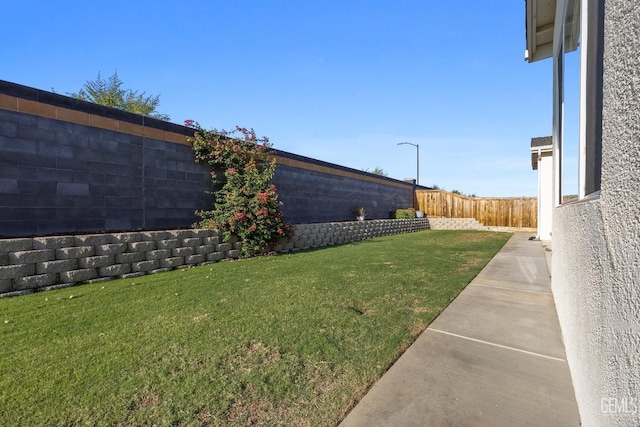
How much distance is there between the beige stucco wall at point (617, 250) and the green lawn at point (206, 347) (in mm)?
1330

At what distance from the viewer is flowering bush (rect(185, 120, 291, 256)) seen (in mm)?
7496

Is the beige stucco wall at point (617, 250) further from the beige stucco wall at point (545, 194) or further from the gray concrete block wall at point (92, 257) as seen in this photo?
the beige stucco wall at point (545, 194)

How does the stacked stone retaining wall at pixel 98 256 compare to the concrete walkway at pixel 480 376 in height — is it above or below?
above

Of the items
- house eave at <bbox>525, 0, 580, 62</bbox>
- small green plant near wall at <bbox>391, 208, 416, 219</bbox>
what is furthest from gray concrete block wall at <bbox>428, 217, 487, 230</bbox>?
house eave at <bbox>525, 0, 580, 62</bbox>

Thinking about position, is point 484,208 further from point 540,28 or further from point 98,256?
point 98,256

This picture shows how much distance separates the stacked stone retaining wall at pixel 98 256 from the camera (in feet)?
14.4

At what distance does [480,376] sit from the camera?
92.7 inches

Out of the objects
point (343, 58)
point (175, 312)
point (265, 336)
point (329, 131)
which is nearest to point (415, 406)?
point (265, 336)

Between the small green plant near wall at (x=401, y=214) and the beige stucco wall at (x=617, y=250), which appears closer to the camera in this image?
the beige stucco wall at (x=617, y=250)

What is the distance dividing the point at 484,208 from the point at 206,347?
19452mm

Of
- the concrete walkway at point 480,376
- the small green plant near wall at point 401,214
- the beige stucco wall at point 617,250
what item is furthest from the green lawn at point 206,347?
the small green plant near wall at point 401,214

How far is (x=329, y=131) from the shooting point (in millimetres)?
19781

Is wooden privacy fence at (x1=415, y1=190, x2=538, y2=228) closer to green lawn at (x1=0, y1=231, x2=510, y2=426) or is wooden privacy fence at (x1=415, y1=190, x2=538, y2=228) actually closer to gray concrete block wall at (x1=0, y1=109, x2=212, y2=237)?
green lawn at (x1=0, y1=231, x2=510, y2=426)

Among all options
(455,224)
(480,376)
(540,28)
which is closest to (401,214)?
(455,224)
